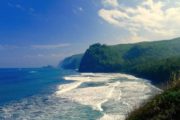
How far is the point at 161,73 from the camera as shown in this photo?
105m

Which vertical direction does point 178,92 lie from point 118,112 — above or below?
above

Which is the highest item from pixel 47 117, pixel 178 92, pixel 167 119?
pixel 178 92

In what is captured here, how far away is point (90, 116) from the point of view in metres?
37.8

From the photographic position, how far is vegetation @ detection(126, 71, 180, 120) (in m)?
12.4

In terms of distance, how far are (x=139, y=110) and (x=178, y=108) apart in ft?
6.13

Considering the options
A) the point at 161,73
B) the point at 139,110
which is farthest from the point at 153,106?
the point at 161,73

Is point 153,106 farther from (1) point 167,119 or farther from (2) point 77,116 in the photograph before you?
(2) point 77,116

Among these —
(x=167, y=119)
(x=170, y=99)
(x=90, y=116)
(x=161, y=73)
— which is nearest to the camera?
(x=167, y=119)

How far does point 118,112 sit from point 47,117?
8743 mm

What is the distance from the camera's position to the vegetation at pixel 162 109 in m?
12.4

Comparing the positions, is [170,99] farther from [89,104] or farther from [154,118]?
[89,104]

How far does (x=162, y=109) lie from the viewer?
510 inches

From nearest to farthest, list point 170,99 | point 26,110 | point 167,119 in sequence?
point 167,119 < point 170,99 < point 26,110

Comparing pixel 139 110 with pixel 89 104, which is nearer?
pixel 139 110
